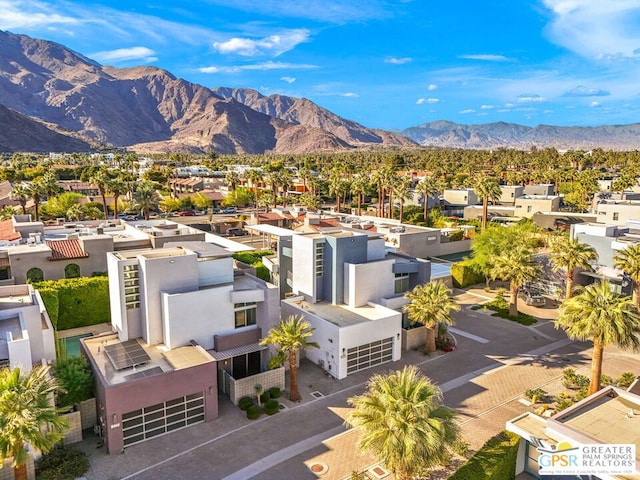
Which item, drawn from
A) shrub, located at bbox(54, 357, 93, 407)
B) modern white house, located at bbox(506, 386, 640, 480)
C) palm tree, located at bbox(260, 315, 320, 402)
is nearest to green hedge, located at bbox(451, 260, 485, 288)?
palm tree, located at bbox(260, 315, 320, 402)

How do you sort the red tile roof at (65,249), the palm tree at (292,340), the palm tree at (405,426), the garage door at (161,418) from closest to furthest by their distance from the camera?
1. the palm tree at (405,426)
2. the garage door at (161,418)
3. the palm tree at (292,340)
4. the red tile roof at (65,249)

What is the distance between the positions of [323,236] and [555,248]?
22.1m

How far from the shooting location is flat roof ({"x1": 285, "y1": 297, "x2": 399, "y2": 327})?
32.2m

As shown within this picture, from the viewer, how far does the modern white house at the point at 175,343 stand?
2327 centimetres

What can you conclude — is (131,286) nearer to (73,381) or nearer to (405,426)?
(73,381)

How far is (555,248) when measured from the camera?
42156 millimetres

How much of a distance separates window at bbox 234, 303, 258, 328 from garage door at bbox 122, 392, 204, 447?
20.1 feet

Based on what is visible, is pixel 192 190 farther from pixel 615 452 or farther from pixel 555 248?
pixel 615 452

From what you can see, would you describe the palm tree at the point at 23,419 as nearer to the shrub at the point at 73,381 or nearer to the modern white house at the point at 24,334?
the modern white house at the point at 24,334

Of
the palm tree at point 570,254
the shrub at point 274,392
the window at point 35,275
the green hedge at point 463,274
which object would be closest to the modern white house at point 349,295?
the shrub at point 274,392

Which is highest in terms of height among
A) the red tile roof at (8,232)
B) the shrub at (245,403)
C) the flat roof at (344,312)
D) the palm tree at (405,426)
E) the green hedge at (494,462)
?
the red tile roof at (8,232)

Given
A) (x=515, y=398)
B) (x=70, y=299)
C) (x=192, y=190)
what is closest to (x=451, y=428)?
(x=515, y=398)

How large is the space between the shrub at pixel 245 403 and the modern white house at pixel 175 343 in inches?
15.6

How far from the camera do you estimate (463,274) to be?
51.2 m
